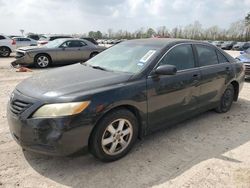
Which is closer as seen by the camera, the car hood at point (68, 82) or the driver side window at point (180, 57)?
the car hood at point (68, 82)

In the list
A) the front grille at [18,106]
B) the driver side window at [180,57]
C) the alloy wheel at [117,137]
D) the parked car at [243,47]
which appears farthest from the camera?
the parked car at [243,47]

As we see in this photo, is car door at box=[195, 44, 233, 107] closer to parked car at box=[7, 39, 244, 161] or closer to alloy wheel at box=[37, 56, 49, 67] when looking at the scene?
parked car at box=[7, 39, 244, 161]

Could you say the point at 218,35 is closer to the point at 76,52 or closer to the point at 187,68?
the point at 76,52

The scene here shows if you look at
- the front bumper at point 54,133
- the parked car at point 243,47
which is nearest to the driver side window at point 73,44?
the front bumper at point 54,133

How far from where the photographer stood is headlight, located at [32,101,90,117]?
3035mm

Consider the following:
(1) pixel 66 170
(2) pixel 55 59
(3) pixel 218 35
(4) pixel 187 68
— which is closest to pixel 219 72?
(4) pixel 187 68

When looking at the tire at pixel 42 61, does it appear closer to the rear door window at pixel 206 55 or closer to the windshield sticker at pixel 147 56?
the rear door window at pixel 206 55

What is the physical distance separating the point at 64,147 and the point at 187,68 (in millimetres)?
2474

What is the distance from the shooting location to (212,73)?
4.97m

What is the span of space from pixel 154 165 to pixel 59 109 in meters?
1.42

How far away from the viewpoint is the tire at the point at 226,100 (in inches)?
218

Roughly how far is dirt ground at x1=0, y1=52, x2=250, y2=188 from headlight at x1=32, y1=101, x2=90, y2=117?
0.59 m

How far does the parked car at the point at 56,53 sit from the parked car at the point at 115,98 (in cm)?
801

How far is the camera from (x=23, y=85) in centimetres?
363
